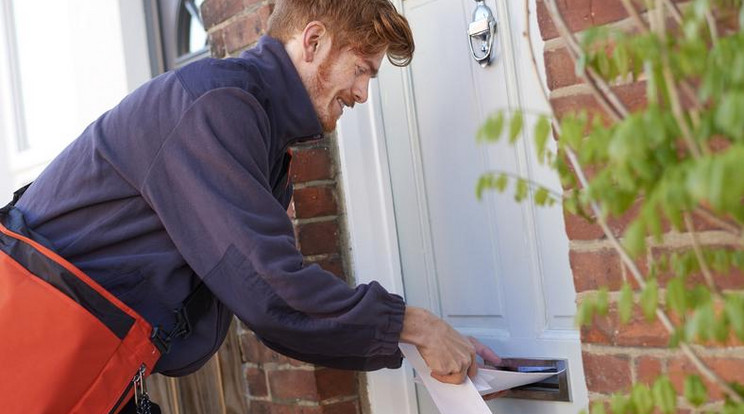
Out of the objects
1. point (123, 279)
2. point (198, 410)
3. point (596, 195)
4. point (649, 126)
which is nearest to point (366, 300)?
point (123, 279)

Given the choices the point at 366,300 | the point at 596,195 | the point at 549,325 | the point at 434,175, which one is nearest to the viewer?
the point at 596,195

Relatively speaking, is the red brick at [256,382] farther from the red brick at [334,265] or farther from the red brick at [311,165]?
the red brick at [311,165]

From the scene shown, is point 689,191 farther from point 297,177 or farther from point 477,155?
point 297,177

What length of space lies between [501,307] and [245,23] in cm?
102

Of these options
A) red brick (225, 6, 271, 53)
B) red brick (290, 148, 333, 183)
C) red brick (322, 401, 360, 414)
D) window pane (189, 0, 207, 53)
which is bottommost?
red brick (322, 401, 360, 414)

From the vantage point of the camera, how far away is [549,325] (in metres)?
2.34

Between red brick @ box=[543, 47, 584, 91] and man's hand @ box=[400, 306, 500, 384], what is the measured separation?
1.70ft

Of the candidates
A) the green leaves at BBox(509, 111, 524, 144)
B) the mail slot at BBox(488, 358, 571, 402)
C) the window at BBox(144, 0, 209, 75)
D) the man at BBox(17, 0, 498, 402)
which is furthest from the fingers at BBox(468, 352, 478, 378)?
the window at BBox(144, 0, 209, 75)

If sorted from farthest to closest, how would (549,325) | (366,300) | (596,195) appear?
(549,325), (366,300), (596,195)

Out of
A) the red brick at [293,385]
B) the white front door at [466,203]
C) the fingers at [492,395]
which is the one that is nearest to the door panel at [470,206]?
the white front door at [466,203]

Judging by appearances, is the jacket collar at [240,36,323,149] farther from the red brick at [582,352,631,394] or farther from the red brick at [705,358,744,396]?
the red brick at [705,358,744,396]

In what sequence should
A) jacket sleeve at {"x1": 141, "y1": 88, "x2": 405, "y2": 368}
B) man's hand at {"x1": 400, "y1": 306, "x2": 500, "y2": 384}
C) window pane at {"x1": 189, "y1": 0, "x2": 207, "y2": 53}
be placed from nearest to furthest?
jacket sleeve at {"x1": 141, "y1": 88, "x2": 405, "y2": 368}
man's hand at {"x1": 400, "y1": 306, "x2": 500, "y2": 384}
window pane at {"x1": 189, "y1": 0, "x2": 207, "y2": 53}

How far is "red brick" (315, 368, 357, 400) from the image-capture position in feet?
8.66

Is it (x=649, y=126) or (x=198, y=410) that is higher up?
(x=649, y=126)
